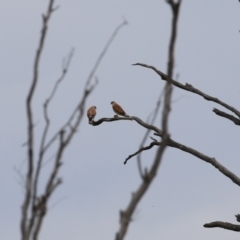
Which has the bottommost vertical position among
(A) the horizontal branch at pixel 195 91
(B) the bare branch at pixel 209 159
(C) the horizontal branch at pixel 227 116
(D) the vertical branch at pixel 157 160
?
(D) the vertical branch at pixel 157 160

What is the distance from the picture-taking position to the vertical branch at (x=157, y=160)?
392cm

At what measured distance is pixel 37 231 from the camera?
421 centimetres

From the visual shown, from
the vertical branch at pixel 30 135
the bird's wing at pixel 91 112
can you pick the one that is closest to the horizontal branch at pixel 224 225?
the bird's wing at pixel 91 112

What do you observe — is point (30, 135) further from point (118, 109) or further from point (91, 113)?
point (118, 109)

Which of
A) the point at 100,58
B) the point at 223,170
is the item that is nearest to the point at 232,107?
the point at 223,170

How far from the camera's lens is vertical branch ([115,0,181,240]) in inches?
154

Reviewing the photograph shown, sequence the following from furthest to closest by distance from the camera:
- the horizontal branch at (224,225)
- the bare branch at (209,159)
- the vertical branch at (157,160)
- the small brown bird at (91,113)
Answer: the small brown bird at (91,113) < the bare branch at (209,159) < the horizontal branch at (224,225) < the vertical branch at (157,160)

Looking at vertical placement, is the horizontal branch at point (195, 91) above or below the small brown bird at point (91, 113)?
below

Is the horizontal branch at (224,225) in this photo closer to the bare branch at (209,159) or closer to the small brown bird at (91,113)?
the bare branch at (209,159)

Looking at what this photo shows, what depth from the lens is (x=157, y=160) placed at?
3.96 metres

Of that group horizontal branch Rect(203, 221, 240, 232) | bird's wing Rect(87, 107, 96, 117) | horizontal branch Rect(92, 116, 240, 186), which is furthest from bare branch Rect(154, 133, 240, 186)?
bird's wing Rect(87, 107, 96, 117)

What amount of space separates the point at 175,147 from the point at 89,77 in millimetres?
10886

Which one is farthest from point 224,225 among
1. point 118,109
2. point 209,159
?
point 118,109

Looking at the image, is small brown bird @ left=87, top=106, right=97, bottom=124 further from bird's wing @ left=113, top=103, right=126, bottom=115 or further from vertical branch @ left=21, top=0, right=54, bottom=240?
vertical branch @ left=21, top=0, right=54, bottom=240
